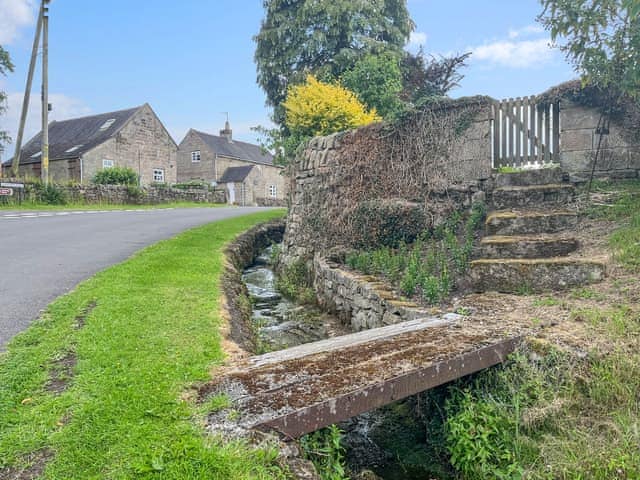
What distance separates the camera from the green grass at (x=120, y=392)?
1.97 meters

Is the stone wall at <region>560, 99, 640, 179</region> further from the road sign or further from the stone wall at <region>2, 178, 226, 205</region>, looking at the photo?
the stone wall at <region>2, 178, 226, 205</region>

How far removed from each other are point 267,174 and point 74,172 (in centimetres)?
1886

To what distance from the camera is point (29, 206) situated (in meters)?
17.8

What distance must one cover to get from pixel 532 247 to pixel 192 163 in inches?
1529

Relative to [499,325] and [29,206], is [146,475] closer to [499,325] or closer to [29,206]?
[499,325]

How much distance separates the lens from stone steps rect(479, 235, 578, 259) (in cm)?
505

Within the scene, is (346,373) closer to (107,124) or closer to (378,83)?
(378,83)

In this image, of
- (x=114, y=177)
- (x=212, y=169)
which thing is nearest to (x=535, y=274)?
(x=114, y=177)

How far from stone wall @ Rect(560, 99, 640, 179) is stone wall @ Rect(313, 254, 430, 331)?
3.93 m

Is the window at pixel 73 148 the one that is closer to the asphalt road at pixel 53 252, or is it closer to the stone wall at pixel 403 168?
the asphalt road at pixel 53 252

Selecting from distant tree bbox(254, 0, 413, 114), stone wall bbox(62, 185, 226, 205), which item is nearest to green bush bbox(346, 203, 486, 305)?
distant tree bbox(254, 0, 413, 114)

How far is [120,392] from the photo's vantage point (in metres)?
2.58

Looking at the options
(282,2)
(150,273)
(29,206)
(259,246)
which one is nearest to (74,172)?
(29,206)

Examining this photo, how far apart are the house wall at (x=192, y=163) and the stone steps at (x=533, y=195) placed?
1376 inches
